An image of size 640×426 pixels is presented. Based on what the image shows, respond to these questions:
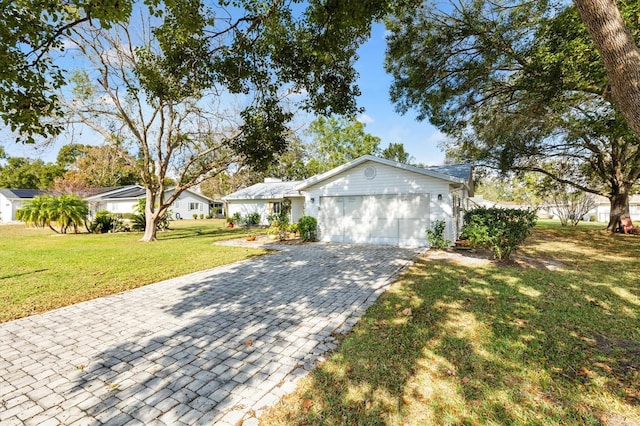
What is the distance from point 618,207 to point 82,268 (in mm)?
26128

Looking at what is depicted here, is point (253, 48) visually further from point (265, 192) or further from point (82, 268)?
point (265, 192)

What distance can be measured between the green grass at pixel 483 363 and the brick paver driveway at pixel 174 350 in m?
0.44

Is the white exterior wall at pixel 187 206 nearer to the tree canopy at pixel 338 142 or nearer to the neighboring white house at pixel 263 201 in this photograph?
the neighboring white house at pixel 263 201

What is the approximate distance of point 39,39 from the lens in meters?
3.44

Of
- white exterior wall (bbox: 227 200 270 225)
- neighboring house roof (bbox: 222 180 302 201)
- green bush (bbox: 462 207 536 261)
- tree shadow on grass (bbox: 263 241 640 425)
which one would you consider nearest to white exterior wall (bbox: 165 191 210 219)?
white exterior wall (bbox: 227 200 270 225)

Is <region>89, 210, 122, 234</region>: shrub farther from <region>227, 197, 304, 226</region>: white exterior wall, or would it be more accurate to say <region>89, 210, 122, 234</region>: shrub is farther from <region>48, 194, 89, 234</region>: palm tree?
<region>227, 197, 304, 226</region>: white exterior wall

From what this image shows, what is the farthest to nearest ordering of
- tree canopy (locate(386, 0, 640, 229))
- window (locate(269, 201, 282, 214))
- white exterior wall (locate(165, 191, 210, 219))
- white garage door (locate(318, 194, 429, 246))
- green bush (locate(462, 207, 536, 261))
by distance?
white exterior wall (locate(165, 191, 210, 219)) → window (locate(269, 201, 282, 214)) → white garage door (locate(318, 194, 429, 246)) → green bush (locate(462, 207, 536, 261)) → tree canopy (locate(386, 0, 640, 229))

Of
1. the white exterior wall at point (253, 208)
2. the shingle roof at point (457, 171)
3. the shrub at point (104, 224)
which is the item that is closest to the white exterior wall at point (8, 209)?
the shrub at point (104, 224)

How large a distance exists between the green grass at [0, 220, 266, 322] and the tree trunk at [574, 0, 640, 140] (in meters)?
8.39

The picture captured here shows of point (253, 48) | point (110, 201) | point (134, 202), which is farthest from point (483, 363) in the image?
point (110, 201)

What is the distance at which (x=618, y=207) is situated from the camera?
1664 cm

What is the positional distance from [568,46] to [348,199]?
8704mm

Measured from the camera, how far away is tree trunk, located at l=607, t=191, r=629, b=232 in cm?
1636

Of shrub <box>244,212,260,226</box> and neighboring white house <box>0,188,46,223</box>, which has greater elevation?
neighboring white house <box>0,188,46,223</box>
